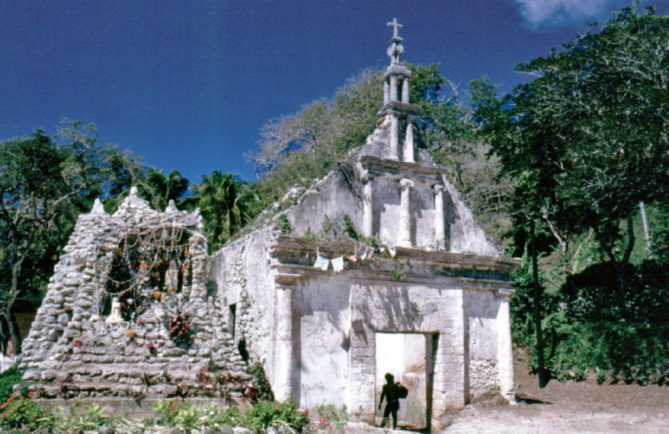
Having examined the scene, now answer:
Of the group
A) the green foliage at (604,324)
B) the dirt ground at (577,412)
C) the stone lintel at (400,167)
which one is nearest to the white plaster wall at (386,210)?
the stone lintel at (400,167)

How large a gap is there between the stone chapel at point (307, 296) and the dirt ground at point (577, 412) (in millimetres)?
554

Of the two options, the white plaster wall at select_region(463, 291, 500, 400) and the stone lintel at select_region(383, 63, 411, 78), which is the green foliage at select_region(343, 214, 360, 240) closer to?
the white plaster wall at select_region(463, 291, 500, 400)

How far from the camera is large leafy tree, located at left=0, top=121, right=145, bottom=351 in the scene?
2266 centimetres

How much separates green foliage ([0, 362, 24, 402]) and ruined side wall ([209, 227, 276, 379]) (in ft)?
14.0

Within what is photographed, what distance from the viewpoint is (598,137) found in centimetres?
1262

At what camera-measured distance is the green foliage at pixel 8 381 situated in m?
10.2

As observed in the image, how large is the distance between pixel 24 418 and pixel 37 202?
1939cm

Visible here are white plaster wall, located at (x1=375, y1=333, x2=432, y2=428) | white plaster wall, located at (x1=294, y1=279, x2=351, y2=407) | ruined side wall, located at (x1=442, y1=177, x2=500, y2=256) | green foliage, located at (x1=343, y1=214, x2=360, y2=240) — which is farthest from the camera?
white plaster wall, located at (x1=375, y1=333, x2=432, y2=428)

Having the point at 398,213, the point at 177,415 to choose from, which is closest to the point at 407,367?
the point at 398,213

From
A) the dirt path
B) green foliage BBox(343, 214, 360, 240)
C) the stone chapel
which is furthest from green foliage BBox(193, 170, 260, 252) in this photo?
the dirt path

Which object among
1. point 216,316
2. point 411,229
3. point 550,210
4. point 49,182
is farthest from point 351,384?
point 49,182

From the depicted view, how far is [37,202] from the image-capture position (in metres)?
23.4

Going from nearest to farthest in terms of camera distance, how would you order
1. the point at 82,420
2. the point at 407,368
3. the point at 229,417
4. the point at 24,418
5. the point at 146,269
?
the point at 24,418 < the point at 82,420 < the point at 229,417 < the point at 146,269 < the point at 407,368

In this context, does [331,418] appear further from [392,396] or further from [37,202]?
[37,202]
